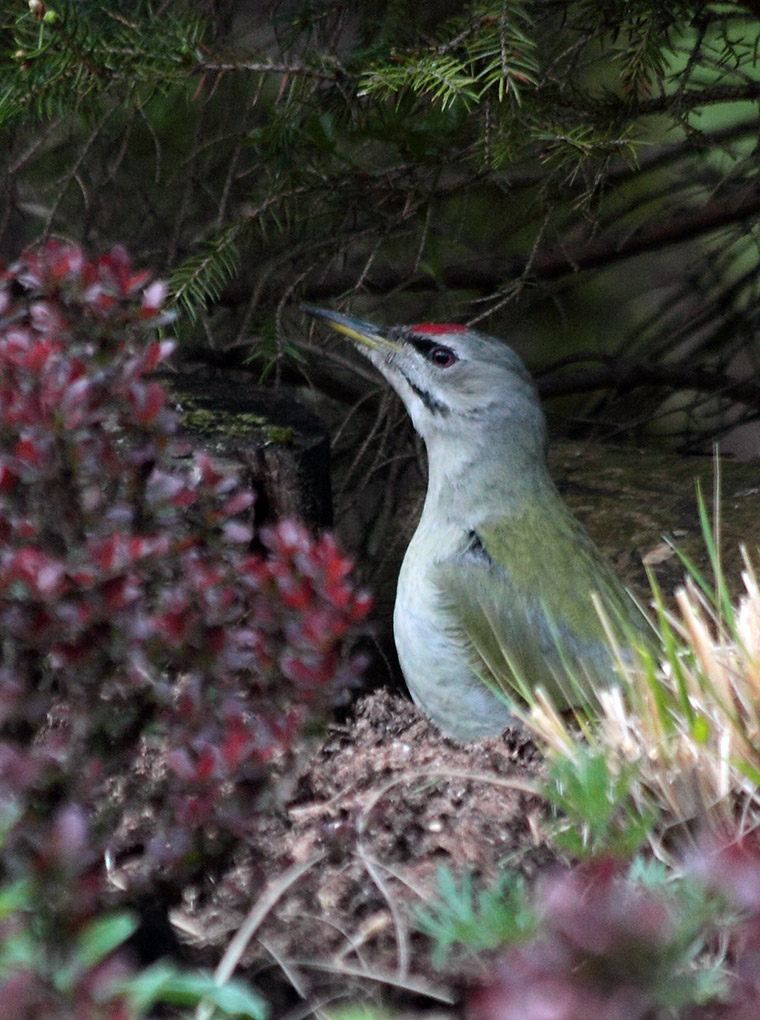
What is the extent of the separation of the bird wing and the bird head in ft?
1.32

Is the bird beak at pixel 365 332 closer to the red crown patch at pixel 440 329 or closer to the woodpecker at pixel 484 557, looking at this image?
the woodpecker at pixel 484 557

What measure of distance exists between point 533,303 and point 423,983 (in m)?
4.17

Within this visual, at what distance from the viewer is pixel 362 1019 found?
149 centimetres

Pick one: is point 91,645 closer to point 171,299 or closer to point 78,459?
point 78,459

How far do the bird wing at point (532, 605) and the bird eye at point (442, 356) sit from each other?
571 millimetres

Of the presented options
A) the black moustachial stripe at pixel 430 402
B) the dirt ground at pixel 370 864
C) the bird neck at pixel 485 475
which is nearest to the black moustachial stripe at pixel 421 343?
the black moustachial stripe at pixel 430 402

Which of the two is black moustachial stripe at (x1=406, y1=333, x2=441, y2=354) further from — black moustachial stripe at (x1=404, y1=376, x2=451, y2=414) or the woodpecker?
black moustachial stripe at (x1=404, y1=376, x2=451, y2=414)

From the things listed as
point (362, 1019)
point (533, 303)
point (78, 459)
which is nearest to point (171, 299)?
point (78, 459)

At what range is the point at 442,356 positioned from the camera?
12.8 feet

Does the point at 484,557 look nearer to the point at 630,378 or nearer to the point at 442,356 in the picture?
the point at 442,356

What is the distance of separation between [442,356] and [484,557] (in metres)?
0.69

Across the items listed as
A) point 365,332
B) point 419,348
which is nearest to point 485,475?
point 419,348

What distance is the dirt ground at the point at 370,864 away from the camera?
2020 millimetres

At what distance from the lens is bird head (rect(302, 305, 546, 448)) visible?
3.89 m
